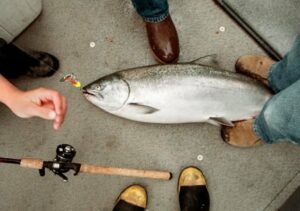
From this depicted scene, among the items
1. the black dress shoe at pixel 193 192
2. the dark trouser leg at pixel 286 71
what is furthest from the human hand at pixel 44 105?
the dark trouser leg at pixel 286 71

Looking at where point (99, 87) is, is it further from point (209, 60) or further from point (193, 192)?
point (193, 192)

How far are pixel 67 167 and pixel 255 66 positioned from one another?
1.05m

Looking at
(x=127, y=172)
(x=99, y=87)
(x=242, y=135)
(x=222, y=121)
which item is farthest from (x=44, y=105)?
(x=242, y=135)

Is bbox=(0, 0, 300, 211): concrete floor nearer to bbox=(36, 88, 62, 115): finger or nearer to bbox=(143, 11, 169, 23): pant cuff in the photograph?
bbox=(143, 11, 169, 23): pant cuff

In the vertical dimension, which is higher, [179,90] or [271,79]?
[271,79]

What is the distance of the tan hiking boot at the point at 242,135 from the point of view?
202 cm

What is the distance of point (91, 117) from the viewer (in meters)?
2.18

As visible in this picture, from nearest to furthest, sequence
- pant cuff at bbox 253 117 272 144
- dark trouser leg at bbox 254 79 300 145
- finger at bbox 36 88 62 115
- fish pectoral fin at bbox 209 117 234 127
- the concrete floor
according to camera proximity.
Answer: finger at bbox 36 88 62 115 < dark trouser leg at bbox 254 79 300 145 < pant cuff at bbox 253 117 272 144 < fish pectoral fin at bbox 209 117 234 127 < the concrete floor

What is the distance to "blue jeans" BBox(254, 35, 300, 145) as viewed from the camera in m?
1.60

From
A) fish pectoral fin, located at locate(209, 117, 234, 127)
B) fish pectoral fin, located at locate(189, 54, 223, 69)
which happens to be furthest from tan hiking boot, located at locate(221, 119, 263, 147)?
fish pectoral fin, located at locate(189, 54, 223, 69)

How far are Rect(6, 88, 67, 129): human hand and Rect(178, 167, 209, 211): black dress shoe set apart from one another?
900 millimetres

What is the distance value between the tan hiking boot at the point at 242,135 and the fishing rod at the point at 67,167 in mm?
358

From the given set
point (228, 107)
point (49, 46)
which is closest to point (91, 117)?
point (49, 46)

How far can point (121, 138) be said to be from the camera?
2152mm
